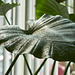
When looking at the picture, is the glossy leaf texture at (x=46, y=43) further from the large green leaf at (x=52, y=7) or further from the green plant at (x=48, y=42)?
the large green leaf at (x=52, y=7)

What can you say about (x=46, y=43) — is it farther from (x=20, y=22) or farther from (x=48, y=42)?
(x=20, y=22)

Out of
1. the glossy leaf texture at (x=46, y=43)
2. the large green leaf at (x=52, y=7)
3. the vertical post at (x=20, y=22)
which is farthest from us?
the vertical post at (x=20, y=22)

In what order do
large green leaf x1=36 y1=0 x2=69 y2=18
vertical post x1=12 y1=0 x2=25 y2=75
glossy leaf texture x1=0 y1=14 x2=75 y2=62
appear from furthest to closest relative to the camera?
vertical post x1=12 y1=0 x2=25 y2=75 < large green leaf x1=36 y1=0 x2=69 y2=18 < glossy leaf texture x1=0 y1=14 x2=75 y2=62

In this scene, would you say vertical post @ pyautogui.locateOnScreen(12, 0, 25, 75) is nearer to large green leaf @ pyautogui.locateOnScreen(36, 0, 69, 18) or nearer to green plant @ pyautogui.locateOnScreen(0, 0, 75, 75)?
large green leaf @ pyautogui.locateOnScreen(36, 0, 69, 18)

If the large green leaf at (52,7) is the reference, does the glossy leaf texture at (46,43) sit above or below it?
below

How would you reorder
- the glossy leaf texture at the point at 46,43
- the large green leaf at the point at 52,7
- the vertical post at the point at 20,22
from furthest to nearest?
the vertical post at the point at 20,22, the large green leaf at the point at 52,7, the glossy leaf texture at the point at 46,43

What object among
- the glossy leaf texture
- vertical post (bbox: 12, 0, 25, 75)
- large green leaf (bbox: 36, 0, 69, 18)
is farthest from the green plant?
vertical post (bbox: 12, 0, 25, 75)

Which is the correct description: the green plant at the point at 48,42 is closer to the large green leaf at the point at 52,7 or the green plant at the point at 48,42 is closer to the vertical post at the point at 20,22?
the large green leaf at the point at 52,7

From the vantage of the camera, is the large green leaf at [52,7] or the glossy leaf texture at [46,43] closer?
the glossy leaf texture at [46,43]

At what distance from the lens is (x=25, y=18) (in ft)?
5.10

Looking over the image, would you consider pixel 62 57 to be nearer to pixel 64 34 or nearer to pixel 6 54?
pixel 64 34

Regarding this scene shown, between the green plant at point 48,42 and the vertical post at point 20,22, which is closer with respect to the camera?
the green plant at point 48,42

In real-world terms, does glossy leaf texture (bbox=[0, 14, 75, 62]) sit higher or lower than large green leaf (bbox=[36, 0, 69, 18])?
lower

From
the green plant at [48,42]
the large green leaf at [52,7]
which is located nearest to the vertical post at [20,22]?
the large green leaf at [52,7]
